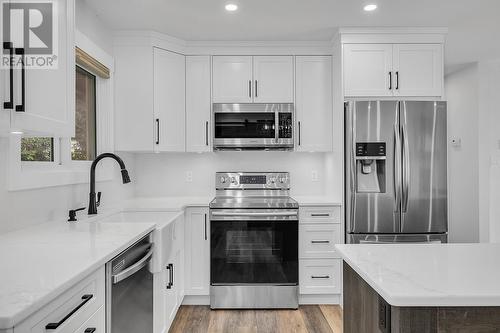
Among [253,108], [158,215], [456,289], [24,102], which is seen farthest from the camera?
[253,108]

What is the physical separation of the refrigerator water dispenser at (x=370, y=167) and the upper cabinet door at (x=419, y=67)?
59cm

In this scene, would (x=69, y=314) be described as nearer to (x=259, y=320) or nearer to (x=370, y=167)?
(x=259, y=320)

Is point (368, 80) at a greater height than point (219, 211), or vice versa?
point (368, 80)

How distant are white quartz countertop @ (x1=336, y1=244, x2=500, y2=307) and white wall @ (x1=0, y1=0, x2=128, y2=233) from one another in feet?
5.25

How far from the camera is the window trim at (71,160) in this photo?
69.3 inches

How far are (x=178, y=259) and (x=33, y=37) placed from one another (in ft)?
6.41

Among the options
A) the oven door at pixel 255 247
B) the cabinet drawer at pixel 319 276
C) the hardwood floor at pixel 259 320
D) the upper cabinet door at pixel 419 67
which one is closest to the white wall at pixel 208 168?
the oven door at pixel 255 247

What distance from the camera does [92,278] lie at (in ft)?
4.05

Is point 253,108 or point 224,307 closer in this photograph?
point 224,307

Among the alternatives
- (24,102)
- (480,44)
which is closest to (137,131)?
(24,102)

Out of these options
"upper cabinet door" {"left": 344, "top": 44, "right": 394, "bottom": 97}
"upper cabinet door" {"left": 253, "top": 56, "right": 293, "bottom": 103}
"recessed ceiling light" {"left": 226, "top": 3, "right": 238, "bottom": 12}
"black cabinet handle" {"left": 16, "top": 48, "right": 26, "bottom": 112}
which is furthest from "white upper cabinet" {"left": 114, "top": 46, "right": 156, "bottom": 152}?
"black cabinet handle" {"left": 16, "top": 48, "right": 26, "bottom": 112}

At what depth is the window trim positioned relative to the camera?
5.77 feet

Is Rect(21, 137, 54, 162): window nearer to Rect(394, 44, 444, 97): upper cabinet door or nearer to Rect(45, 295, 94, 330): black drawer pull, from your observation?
Rect(45, 295, 94, 330): black drawer pull

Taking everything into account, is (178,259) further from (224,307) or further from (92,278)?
(92,278)
